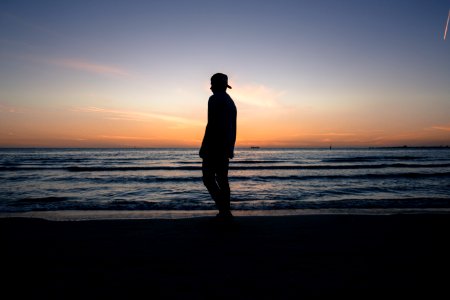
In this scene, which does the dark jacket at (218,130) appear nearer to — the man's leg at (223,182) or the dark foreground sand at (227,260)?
the man's leg at (223,182)

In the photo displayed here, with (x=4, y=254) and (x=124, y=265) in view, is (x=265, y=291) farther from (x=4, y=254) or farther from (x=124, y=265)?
(x=4, y=254)

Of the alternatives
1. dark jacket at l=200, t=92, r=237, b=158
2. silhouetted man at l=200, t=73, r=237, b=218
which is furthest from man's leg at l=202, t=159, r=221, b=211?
dark jacket at l=200, t=92, r=237, b=158

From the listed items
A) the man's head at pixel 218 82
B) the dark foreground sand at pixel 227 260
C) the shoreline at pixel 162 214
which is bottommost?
the shoreline at pixel 162 214

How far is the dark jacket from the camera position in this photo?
4.12 m

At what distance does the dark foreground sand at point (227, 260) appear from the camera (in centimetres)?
201

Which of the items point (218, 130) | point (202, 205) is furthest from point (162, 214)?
point (218, 130)

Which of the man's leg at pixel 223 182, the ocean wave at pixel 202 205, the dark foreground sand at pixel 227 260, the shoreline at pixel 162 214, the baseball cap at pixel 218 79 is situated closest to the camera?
the dark foreground sand at pixel 227 260

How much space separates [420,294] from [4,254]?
3838mm

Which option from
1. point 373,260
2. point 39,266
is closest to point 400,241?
point 373,260

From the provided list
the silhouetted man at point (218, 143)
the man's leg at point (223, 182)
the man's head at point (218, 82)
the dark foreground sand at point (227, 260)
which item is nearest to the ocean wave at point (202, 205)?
the man's leg at point (223, 182)

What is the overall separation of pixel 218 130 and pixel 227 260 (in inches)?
81.3

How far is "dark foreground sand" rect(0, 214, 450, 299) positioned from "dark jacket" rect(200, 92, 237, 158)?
3.72ft

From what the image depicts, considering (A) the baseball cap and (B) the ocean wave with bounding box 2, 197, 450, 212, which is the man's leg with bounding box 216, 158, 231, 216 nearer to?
(A) the baseball cap

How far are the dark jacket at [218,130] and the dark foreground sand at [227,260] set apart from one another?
1.13 meters
